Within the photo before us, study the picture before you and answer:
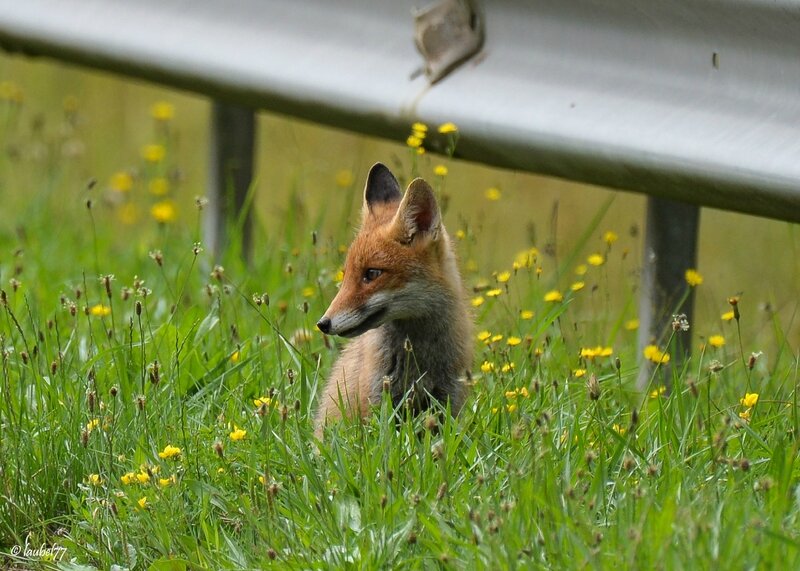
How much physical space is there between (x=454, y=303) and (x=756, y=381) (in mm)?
1130

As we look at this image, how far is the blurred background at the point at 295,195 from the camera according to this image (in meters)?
6.84

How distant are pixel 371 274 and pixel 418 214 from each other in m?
0.27

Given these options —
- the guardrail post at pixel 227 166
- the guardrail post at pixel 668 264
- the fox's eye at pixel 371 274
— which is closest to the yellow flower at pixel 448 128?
the fox's eye at pixel 371 274

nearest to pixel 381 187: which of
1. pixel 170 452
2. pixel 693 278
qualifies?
pixel 693 278

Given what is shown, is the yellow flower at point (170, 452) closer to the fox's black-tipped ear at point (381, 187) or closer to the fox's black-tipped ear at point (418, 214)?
the fox's black-tipped ear at point (418, 214)

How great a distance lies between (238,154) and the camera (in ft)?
22.5

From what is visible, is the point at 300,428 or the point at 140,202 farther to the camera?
the point at 140,202

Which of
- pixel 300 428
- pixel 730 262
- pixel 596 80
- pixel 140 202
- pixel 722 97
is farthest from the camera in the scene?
pixel 140 202

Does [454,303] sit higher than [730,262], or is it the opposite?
[454,303]

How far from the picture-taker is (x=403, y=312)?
183 inches

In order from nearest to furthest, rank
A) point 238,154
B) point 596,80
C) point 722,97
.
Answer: point 722,97 < point 596,80 < point 238,154

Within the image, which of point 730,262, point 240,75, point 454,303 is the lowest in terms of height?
point 730,262

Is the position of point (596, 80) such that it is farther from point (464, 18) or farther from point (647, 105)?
point (464, 18)

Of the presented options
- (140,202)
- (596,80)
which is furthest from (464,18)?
(140,202)
